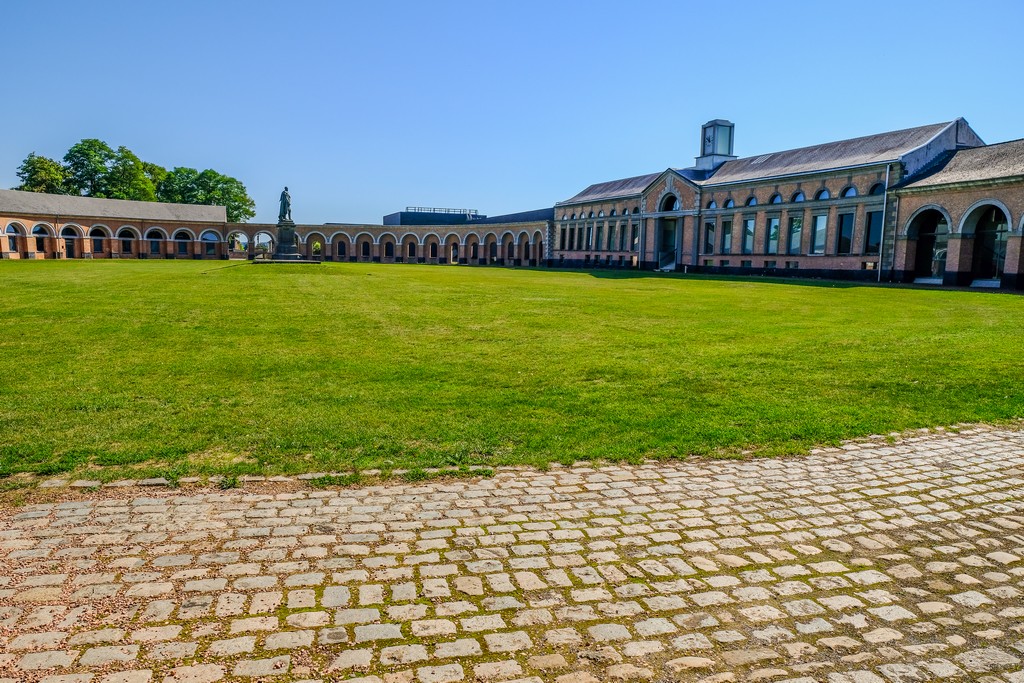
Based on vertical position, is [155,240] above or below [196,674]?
above

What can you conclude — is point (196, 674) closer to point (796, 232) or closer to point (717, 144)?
point (796, 232)

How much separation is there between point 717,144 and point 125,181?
67.9 meters

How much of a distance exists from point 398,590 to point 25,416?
532 cm

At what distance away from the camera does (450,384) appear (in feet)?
28.3

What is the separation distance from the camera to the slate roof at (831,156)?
38719mm

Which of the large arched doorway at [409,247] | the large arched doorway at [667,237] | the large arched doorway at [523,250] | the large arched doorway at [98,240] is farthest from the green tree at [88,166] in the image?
the large arched doorway at [667,237]

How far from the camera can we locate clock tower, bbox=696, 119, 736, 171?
190ft

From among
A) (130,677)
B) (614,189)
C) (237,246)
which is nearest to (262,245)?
(237,246)

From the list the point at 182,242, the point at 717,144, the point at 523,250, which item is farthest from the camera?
the point at 523,250

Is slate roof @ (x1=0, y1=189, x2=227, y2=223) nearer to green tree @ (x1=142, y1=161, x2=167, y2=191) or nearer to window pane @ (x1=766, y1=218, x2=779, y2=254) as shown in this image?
green tree @ (x1=142, y1=161, x2=167, y2=191)

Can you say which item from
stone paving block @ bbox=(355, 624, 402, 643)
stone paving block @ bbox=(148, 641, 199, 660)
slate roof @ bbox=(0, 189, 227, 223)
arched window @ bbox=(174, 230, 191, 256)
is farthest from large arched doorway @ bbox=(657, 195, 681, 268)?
stone paving block @ bbox=(148, 641, 199, 660)

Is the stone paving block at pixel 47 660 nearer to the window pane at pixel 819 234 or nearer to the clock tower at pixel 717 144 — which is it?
the window pane at pixel 819 234

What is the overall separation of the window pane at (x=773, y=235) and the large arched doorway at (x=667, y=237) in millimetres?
10604

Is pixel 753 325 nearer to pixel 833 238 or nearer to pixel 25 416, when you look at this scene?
pixel 25 416
